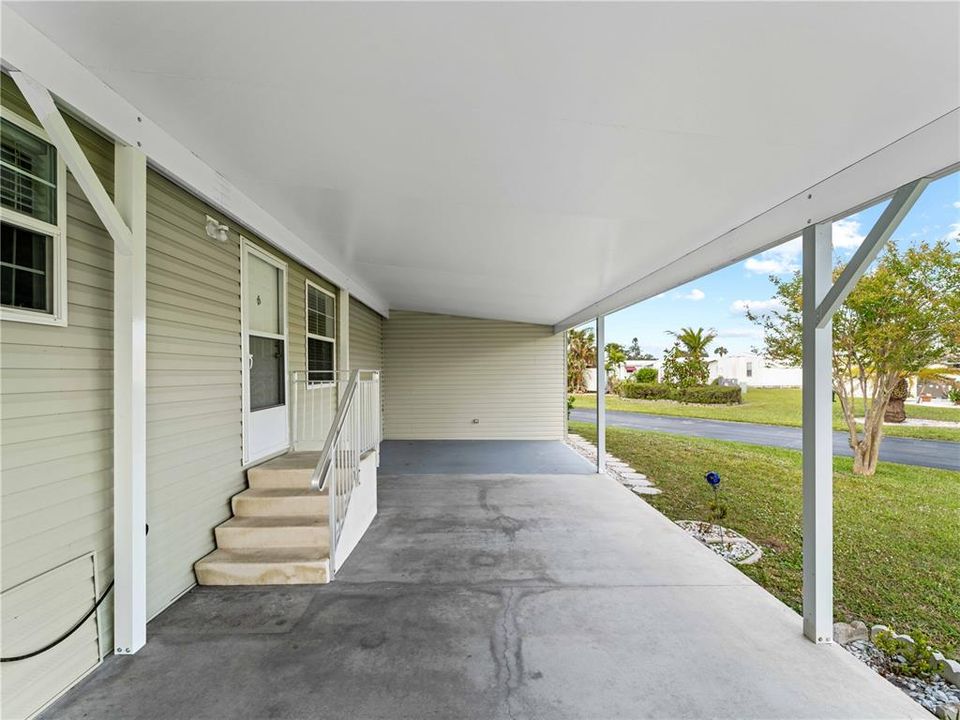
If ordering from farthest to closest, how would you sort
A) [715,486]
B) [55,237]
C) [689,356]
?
[689,356] < [715,486] < [55,237]

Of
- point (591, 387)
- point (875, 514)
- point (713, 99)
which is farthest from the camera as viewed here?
point (591, 387)

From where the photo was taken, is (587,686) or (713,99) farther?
(587,686)

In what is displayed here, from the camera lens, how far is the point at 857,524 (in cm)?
634

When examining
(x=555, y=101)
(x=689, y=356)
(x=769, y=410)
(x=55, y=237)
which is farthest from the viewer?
(x=689, y=356)

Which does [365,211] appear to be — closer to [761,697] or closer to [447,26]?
[447,26]

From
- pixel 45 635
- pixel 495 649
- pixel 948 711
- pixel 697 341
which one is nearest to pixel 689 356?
pixel 697 341

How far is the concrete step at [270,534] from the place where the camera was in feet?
11.0

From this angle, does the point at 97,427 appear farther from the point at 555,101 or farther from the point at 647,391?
the point at 647,391

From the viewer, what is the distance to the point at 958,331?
589 cm

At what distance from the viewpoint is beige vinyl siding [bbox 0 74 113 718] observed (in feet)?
6.13

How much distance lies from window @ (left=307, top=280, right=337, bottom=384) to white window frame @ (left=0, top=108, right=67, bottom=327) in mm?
2893

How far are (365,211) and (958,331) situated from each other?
756 cm

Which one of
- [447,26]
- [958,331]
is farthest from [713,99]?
[958,331]

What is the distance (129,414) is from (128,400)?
7cm
